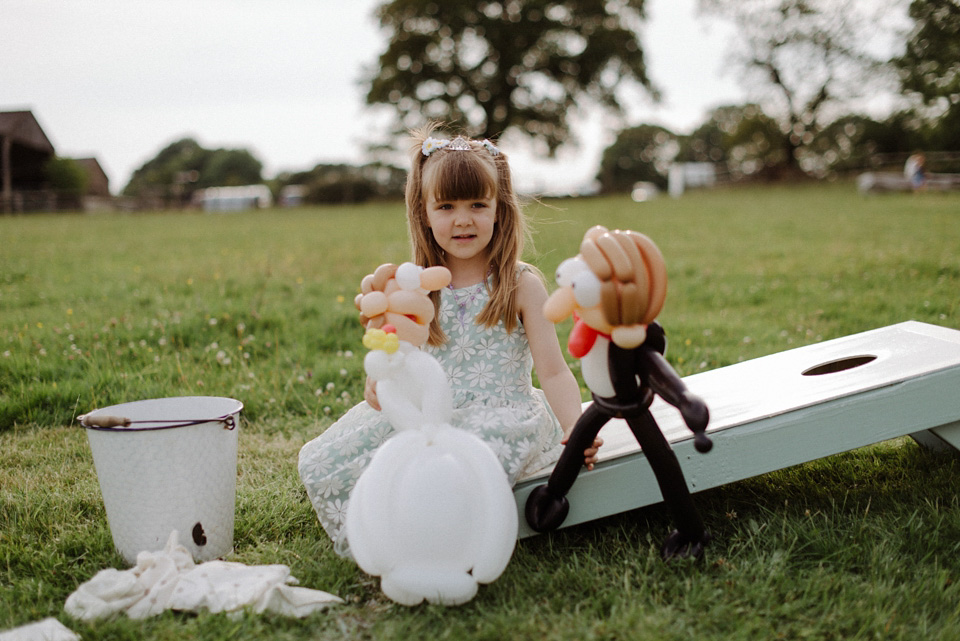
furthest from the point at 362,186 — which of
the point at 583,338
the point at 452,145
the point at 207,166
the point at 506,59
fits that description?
the point at 207,166

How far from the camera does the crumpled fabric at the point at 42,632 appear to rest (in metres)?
1.91

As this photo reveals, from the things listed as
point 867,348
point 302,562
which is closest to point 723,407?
point 867,348

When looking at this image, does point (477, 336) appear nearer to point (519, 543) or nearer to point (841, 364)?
point (519, 543)

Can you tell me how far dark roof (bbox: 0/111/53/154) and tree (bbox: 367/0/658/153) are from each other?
23.6 m

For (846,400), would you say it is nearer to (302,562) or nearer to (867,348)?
(867,348)

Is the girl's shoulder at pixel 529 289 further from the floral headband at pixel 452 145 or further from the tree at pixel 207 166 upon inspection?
the tree at pixel 207 166

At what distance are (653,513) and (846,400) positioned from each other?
2.42 feet

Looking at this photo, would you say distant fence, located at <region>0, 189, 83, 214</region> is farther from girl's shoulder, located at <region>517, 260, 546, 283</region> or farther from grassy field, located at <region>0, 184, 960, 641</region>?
girl's shoulder, located at <region>517, 260, 546, 283</region>

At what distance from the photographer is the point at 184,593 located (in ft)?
6.80

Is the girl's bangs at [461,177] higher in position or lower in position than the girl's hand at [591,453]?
higher

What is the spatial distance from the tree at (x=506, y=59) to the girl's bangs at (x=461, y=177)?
26.1m

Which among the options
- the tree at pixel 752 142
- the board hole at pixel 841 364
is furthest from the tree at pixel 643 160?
the board hole at pixel 841 364

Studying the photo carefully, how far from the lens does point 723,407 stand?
2.54 metres

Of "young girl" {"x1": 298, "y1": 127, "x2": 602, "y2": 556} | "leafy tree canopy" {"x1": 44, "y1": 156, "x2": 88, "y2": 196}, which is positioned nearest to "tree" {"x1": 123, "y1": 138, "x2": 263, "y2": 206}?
"leafy tree canopy" {"x1": 44, "y1": 156, "x2": 88, "y2": 196}
